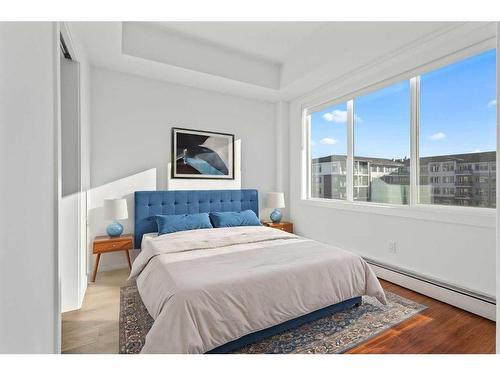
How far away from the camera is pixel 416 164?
2.75 m

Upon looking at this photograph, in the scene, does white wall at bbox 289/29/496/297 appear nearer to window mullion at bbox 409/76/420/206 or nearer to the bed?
window mullion at bbox 409/76/420/206

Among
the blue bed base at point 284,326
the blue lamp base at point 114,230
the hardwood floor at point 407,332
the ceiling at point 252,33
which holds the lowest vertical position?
the hardwood floor at point 407,332

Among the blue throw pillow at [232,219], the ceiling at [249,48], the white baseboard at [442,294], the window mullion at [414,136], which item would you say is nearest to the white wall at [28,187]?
the ceiling at [249,48]

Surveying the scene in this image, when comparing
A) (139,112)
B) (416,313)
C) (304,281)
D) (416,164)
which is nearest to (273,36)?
(139,112)

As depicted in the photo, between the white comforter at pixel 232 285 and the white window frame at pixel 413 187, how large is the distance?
96 centimetres

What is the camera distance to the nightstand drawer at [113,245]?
2.87m

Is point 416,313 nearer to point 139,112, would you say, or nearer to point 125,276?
point 125,276

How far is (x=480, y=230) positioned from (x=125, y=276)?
3.62m

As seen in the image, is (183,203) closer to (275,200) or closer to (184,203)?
(184,203)

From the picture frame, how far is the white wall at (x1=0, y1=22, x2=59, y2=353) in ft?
7.50

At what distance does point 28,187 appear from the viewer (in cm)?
105

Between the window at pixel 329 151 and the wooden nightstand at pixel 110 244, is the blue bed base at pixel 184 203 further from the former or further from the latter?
the window at pixel 329 151

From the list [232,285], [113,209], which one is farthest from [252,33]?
[232,285]

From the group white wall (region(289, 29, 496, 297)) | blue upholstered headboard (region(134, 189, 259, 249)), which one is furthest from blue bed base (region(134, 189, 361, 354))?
white wall (region(289, 29, 496, 297))
